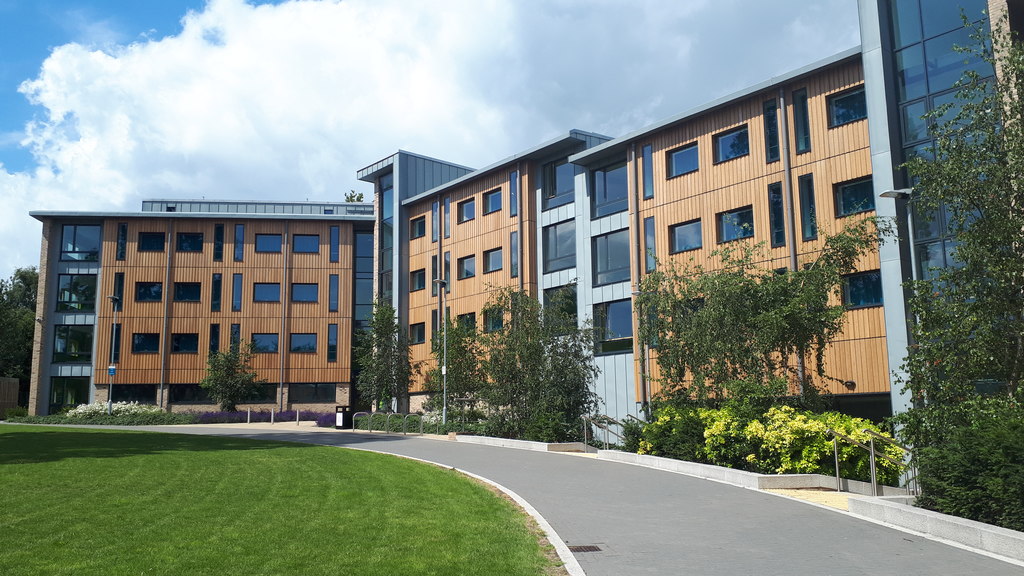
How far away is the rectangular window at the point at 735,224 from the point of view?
2665cm

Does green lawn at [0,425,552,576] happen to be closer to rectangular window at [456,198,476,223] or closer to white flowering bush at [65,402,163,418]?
rectangular window at [456,198,476,223]

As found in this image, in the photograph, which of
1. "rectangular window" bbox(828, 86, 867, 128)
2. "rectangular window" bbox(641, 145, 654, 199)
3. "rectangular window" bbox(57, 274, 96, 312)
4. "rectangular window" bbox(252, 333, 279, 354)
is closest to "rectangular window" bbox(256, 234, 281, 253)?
"rectangular window" bbox(252, 333, 279, 354)

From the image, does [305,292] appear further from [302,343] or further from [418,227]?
[418,227]

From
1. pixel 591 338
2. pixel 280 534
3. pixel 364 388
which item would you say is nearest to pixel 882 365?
pixel 591 338

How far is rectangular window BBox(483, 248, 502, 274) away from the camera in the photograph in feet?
126

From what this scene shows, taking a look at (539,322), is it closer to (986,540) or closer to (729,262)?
(729,262)

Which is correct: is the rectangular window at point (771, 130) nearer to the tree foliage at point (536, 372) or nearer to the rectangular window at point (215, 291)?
the tree foliage at point (536, 372)

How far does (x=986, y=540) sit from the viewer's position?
8.76 m

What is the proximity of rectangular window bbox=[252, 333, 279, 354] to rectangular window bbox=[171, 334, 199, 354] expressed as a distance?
133 inches

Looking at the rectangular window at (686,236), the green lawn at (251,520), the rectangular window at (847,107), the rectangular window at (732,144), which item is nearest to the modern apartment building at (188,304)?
the rectangular window at (686,236)

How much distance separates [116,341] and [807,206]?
40566mm

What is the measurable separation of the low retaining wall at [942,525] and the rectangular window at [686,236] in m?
17.6

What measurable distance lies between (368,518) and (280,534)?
1429 millimetres

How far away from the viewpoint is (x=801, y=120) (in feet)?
83.7
